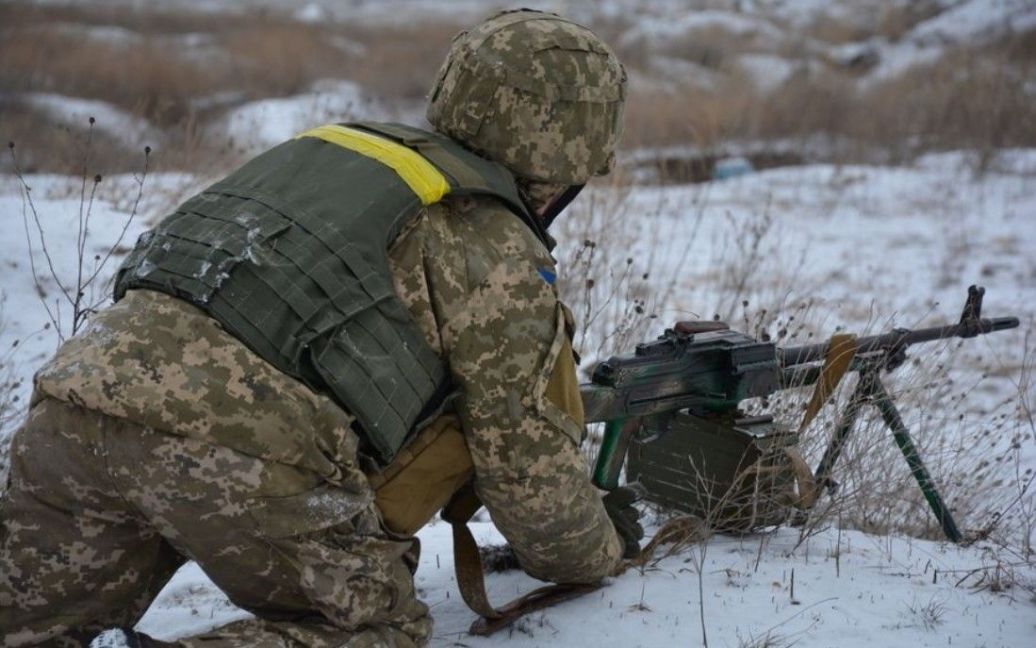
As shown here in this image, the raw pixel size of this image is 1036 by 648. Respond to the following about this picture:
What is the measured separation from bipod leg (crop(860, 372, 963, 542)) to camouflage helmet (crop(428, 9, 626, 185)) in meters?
1.55

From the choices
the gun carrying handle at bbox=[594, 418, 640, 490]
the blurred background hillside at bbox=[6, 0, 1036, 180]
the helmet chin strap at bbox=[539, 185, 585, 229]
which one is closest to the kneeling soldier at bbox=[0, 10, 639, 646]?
the helmet chin strap at bbox=[539, 185, 585, 229]

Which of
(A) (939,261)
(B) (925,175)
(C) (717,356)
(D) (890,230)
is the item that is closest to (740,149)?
(B) (925,175)

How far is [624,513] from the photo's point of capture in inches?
129

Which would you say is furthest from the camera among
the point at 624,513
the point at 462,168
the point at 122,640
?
the point at 624,513

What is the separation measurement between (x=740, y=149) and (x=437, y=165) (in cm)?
1101

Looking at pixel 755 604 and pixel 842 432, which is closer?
pixel 755 604

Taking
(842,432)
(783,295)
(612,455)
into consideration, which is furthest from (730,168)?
(612,455)

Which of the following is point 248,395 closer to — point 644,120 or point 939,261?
point 939,261

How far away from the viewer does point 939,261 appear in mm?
9383

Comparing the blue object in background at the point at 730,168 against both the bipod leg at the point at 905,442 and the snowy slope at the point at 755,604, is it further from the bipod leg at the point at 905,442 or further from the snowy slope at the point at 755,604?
the snowy slope at the point at 755,604

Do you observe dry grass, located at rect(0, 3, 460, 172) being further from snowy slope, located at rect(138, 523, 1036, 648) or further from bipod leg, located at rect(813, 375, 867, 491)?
bipod leg, located at rect(813, 375, 867, 491)

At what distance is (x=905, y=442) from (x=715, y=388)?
32.4 inches

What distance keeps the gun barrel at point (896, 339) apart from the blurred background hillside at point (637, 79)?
4976 mm

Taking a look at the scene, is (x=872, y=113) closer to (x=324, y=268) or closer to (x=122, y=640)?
(x=324, y=268)
